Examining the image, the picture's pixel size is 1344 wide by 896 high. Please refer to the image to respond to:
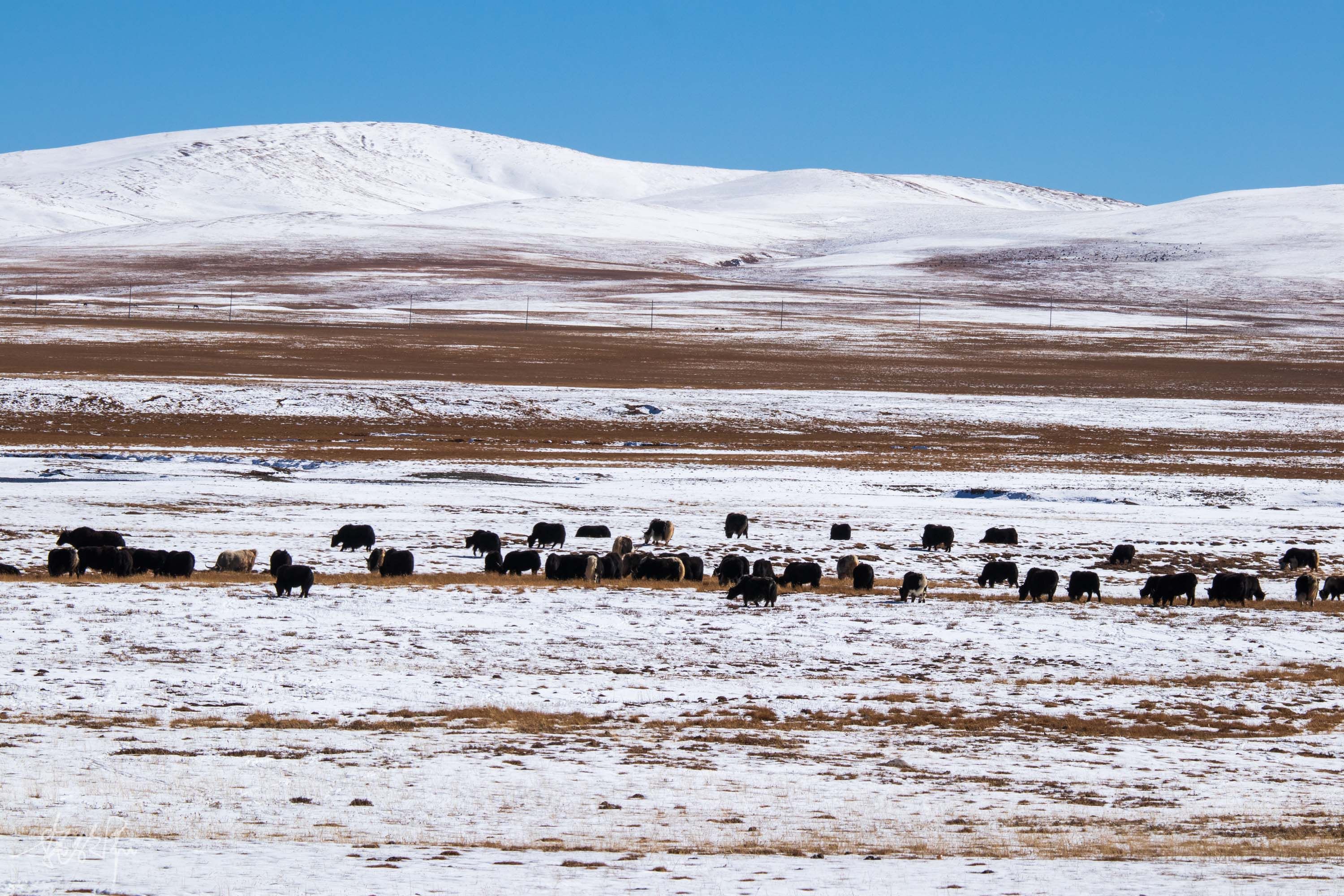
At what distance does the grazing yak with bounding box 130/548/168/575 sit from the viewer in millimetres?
22219

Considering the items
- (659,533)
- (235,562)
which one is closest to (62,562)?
(235,562)

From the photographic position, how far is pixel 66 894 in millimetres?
7875

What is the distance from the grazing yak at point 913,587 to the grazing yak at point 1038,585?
68.5 inches

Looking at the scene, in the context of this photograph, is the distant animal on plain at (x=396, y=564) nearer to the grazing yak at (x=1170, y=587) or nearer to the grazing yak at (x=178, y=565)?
the grazing yak at (x=178, y=565)

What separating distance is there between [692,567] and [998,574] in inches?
215

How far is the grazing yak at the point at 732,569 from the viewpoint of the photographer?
76.1ft

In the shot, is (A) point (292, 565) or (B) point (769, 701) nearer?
(B) point (769, 701)

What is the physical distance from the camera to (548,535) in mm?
26719

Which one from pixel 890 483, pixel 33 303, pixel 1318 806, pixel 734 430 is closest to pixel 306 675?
pixel 1318 806

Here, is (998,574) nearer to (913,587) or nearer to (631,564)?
(913,587)

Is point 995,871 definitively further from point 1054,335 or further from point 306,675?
point 1054,335

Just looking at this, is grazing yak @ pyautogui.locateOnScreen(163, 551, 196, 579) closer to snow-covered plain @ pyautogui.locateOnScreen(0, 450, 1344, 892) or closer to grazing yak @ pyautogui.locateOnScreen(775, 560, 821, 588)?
snow-covered plain @ pyautogui.locateOnScreen(0, 450, 1344, 892)

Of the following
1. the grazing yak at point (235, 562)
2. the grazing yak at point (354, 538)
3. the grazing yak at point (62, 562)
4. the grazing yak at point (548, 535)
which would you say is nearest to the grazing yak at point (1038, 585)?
the grazing yak at point (548, 535)

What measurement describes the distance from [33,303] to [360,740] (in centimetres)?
11095
